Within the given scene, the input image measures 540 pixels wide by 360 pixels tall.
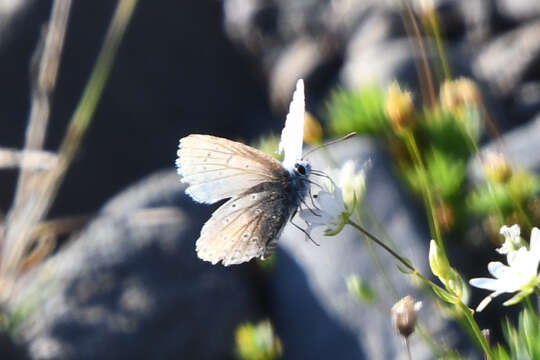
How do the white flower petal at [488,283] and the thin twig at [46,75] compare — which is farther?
the thin twig at [46,75]

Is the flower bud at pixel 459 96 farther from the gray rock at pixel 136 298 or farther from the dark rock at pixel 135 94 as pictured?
the dark rock at pixel 135 94

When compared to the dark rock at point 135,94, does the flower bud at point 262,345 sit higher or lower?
lower

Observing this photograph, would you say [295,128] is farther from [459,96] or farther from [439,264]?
[459,96]

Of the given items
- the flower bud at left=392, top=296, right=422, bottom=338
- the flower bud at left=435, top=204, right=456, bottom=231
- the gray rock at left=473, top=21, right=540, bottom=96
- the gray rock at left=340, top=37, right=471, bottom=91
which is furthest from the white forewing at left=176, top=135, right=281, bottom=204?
the gray rock at left=473, top=21, right=540, bottom=96

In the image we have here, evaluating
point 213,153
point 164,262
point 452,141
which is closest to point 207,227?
point 213,153

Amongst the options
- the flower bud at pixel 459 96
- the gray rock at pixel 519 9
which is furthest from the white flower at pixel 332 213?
the gray rock at pixel 519 9

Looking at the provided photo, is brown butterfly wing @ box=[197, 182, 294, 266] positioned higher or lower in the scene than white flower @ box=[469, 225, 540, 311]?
higher

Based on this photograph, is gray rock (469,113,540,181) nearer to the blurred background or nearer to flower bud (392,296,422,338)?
the blurred background

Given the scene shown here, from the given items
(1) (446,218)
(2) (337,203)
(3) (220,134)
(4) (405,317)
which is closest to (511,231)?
(4) (405,317)
